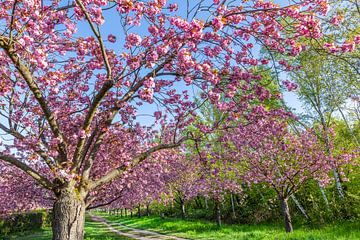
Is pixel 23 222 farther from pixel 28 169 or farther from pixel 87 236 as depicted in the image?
pixel 28 169

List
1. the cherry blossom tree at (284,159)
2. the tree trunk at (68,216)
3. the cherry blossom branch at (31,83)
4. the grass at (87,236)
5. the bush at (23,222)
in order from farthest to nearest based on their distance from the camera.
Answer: the bush at (23,222)
the grass at (87,236)
the cherry blossom tree at (284,159)
the tree trunk at (68,216)
the cherry blossom branch at (31,83)

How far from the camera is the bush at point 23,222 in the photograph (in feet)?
108

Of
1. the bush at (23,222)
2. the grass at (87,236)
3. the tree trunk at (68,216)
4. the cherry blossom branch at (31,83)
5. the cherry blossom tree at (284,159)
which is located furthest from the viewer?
the bush at (23,222)

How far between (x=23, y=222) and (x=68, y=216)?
3705 cm

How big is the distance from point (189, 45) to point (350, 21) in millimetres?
14609

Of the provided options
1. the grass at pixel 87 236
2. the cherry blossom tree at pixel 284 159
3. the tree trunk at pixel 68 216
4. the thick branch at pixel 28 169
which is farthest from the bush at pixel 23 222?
the tree trunk at pixel 68 216

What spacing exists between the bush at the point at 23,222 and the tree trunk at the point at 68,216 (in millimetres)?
30046

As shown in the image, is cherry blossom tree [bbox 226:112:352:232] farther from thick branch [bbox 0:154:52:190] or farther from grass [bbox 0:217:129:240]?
grass [bbox 0:217:129:240]

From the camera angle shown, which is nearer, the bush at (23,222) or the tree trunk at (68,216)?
the tree trunk at (68,216)

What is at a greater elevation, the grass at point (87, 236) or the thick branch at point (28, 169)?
the thick branch at point (28, 169)

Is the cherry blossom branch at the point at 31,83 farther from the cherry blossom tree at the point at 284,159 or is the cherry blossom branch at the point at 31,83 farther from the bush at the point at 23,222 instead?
the bush at the point at 23,222

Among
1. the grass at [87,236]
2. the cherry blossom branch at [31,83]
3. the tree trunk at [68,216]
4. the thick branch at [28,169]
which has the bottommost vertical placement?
the grass at [87,236]

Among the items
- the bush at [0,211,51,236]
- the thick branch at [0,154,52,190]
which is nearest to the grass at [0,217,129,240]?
the bush at [0,211,51,236]

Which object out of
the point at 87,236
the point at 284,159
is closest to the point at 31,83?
the point at 284,159
